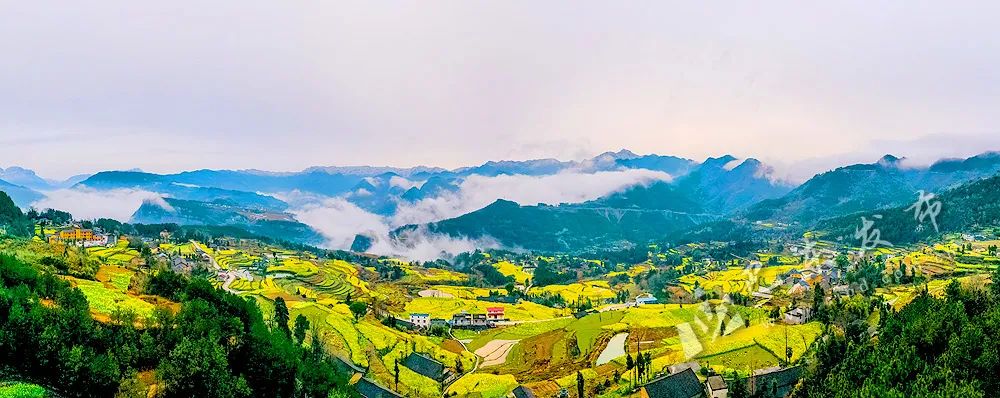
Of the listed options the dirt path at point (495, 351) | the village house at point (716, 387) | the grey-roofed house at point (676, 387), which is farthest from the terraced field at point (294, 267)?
the village house at point (716, 387)

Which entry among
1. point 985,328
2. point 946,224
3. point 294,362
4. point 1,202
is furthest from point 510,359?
point 946,224

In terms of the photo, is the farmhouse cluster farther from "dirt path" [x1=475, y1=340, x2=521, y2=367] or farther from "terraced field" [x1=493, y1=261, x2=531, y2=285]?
"terraced field" [x1=493, y1=261, x2=531, y2=285]

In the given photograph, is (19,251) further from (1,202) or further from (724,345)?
(1,202)

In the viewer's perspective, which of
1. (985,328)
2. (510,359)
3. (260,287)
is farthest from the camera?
(260,287)

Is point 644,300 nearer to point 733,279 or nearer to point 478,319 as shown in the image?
point 733,279

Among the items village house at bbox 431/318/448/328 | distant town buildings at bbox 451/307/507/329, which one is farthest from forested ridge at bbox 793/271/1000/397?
village house at bbox 431/318/448/328

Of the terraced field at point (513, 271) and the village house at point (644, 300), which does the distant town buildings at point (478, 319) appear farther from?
the terraced field at point (513, 271)

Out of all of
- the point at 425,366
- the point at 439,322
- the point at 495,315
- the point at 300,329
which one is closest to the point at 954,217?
the point at 495,315
